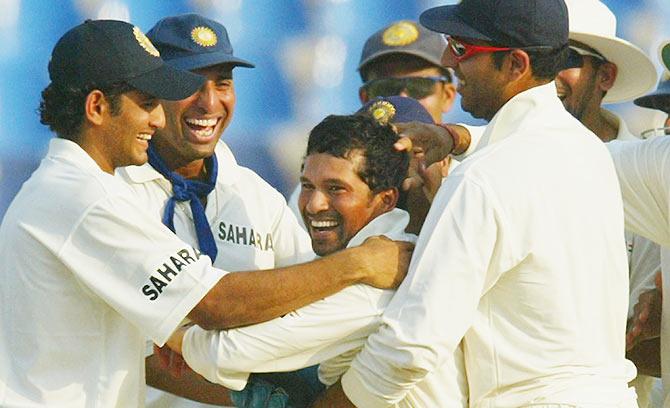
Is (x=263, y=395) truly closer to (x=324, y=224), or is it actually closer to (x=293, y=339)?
(x=293, y=339)

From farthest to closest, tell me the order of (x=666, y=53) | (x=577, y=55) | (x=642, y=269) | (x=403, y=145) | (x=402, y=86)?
(x=402, y=86) < (x=577, y=55) < (x=642, y=269) < (x=666, y=53) < (x=403, y=145)

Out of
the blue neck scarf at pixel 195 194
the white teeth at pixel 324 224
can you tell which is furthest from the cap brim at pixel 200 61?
the white teeth at pixel 324 224

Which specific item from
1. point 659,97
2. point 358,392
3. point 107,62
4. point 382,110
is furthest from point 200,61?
point 659,97

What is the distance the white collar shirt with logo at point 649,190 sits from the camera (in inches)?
179

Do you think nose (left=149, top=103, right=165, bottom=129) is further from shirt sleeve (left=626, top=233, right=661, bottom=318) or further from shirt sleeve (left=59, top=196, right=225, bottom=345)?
shirt sleeve (left=626, top=233, right=661, bottom=318)

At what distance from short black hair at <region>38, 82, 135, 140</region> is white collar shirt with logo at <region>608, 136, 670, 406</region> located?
158 cm

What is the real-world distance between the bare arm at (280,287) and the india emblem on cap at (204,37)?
132 centimetres

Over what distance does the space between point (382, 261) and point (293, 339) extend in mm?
302

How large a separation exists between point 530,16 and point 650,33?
3.01 meters

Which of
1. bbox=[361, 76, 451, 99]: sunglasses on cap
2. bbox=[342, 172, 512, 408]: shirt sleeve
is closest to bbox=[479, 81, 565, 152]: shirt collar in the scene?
bbox=[342, 172, 512, 408]: shirt sleeve

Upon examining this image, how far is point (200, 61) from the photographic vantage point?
484cm

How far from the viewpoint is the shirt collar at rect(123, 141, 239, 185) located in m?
4.69

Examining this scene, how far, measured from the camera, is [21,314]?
3832mm

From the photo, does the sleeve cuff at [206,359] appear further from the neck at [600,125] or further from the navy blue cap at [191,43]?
the neck at [600,125]
